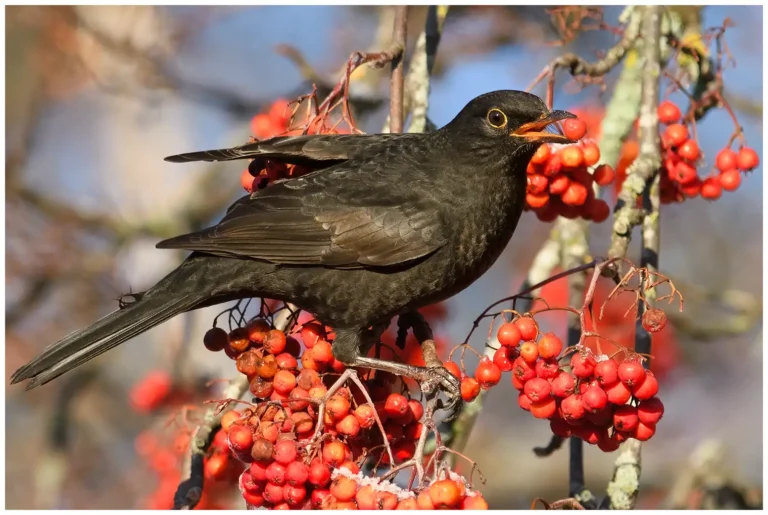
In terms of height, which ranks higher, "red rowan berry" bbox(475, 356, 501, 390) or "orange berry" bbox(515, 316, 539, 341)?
"orange berry" bbox(515, 316, 539, 341)

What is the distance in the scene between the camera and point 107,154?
7758 mm

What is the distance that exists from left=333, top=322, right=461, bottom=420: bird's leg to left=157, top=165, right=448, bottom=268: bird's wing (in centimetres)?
37

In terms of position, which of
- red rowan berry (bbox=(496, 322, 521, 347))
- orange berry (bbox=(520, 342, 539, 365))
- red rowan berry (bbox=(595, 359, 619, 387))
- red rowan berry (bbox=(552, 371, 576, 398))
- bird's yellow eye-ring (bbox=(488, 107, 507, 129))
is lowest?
red rowan berry (bbox=(552, 371, 576, 398))

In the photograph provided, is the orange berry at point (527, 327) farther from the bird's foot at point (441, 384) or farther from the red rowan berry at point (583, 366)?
the bird's foot at point (441, 384)

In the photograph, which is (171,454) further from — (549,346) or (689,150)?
(689,150)

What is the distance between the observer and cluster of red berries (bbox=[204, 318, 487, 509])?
8.94ft

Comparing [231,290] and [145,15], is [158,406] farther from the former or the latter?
[145,15]

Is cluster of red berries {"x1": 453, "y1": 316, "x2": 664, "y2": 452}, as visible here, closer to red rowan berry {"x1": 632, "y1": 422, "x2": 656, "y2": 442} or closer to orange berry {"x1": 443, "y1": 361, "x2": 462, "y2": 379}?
red rowan berry {"x1": 632, "y1": 422, "x2": 656, "y2": 442}

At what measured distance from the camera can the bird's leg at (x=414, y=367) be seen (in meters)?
3.31

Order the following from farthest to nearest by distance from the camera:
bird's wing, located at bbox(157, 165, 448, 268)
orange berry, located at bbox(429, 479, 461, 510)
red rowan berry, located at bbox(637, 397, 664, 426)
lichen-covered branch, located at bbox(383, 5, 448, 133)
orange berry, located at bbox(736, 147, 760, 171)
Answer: lichen-covered branch, located at bbox(383, 5, 448, 133)
orange berry, located at bbox(736, 147, 760, 171)
bird's wing, located at bbox(157, 165, 448, 268)
red rowan berry, located at bbox(637, 397, 664, 426)
orange berry, located at bbox(429, 479, 461, 510)

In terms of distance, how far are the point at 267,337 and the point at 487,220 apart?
41.7 inches

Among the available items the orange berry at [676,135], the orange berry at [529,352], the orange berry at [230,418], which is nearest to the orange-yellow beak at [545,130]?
the orange berry at [676,135]

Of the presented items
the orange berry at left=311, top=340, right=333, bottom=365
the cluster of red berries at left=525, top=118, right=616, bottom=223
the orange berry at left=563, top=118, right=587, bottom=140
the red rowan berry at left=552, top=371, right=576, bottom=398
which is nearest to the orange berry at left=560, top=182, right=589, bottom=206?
the cluster of red berries at left=525, top=118, right=616, bottom=223

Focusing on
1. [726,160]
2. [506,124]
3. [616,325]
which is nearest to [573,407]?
[506,124]
